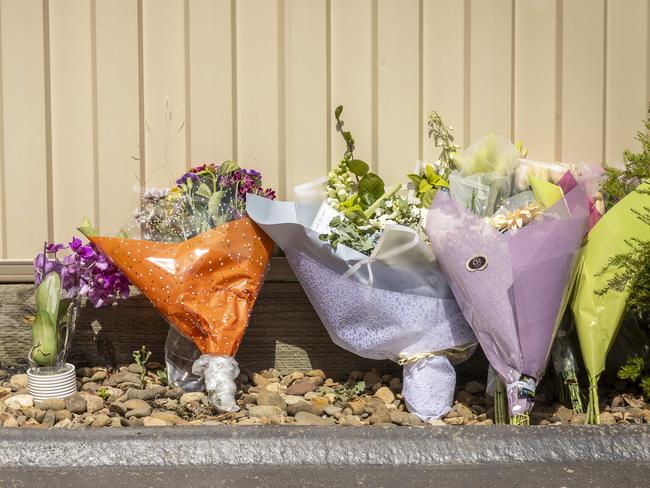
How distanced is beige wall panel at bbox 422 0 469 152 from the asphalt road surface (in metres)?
1.52

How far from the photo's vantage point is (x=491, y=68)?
143 inches

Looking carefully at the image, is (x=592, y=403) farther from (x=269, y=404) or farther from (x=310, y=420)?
(x=269, y=404)

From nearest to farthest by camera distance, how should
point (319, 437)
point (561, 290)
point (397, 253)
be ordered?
point (319, 437)
point (561, 290)
point (397, 253)

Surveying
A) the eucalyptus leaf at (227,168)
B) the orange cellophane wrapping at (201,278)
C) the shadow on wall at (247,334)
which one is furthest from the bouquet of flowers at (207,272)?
the shadow on wall at (247,334)

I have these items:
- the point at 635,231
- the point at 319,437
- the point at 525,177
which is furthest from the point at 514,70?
the point at 319,437

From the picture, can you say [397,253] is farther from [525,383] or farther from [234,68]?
[234,68]

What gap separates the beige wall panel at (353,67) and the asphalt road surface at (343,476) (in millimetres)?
1501

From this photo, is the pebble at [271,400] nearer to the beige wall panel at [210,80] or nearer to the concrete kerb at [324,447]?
the concrete kerb at [324,447]

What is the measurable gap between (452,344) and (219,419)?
2.83 ft

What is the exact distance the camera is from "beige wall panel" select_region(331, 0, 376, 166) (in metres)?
3.62

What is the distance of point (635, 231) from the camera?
3.01m

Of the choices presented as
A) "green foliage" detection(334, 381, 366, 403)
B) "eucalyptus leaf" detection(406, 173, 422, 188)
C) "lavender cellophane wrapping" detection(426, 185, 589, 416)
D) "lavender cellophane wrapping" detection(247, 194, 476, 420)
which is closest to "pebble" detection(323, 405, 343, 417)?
"green foliage" detection(334, 381, 366, 403)

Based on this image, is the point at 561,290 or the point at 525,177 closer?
the point at 561,290

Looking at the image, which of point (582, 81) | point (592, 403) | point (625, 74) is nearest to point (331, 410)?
point (592, 403)
